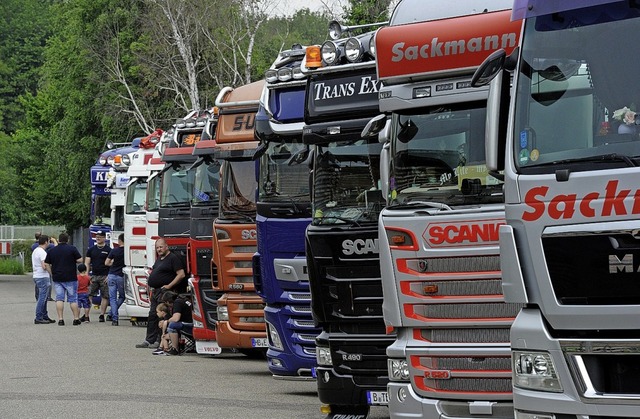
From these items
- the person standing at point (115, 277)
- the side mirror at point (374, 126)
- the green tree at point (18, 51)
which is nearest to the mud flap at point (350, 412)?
the side mirror at point (374, 126)

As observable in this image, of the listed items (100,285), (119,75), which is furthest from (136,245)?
(119,75)

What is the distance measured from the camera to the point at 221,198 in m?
17.8

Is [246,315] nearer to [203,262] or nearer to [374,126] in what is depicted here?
[203,262]

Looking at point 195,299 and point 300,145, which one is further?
point 195,299

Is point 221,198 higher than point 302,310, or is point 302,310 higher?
point 221,198

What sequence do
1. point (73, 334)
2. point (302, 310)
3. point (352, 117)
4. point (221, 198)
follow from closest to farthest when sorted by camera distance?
point (352, 117)
point (302, 310)
point (221, 198)
point (73, 334)

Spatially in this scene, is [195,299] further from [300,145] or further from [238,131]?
[300,145]

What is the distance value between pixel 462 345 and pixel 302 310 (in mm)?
4514

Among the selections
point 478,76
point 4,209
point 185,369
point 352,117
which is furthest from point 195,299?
point 4,209

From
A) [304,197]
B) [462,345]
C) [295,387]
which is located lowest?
[295,387]

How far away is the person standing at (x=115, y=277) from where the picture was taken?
28.4m

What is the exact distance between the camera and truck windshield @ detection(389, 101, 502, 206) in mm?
9805

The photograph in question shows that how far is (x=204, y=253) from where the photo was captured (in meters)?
19.8

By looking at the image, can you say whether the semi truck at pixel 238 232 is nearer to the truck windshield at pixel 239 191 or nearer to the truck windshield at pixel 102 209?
the truck windshield at pixel 239 191
